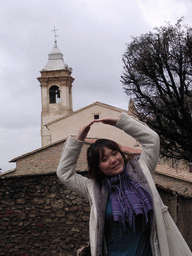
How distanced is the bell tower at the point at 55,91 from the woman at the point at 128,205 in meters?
36.1

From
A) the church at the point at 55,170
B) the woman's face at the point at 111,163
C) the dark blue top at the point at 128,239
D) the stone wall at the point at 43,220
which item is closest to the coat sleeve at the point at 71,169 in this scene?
the woman's face at the point at 111,163

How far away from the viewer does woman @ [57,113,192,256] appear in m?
2.29

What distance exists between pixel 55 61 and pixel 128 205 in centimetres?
4112

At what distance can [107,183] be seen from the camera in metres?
2.47

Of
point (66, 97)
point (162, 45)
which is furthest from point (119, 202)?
point (66, 97)

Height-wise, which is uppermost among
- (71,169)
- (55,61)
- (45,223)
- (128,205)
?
(55,61)

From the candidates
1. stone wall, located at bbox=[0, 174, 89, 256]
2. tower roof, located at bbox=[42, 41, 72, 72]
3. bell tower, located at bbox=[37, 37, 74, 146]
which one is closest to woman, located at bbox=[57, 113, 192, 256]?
stone wall, located at bbox=[0, 174, 89, 256]

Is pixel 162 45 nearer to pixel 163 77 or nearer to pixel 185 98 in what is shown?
pixel 163 77

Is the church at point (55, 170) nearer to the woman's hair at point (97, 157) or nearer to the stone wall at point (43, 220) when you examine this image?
the stone wall at point (43, 220)

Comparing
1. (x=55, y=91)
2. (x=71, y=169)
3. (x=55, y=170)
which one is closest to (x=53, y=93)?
(x=55, y=91)

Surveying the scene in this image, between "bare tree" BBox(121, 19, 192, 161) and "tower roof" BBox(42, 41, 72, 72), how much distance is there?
28.5 meters

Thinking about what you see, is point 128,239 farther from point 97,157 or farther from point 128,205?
point 97,157

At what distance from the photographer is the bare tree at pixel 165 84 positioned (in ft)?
37.1

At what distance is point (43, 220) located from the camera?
6754 millimetres
